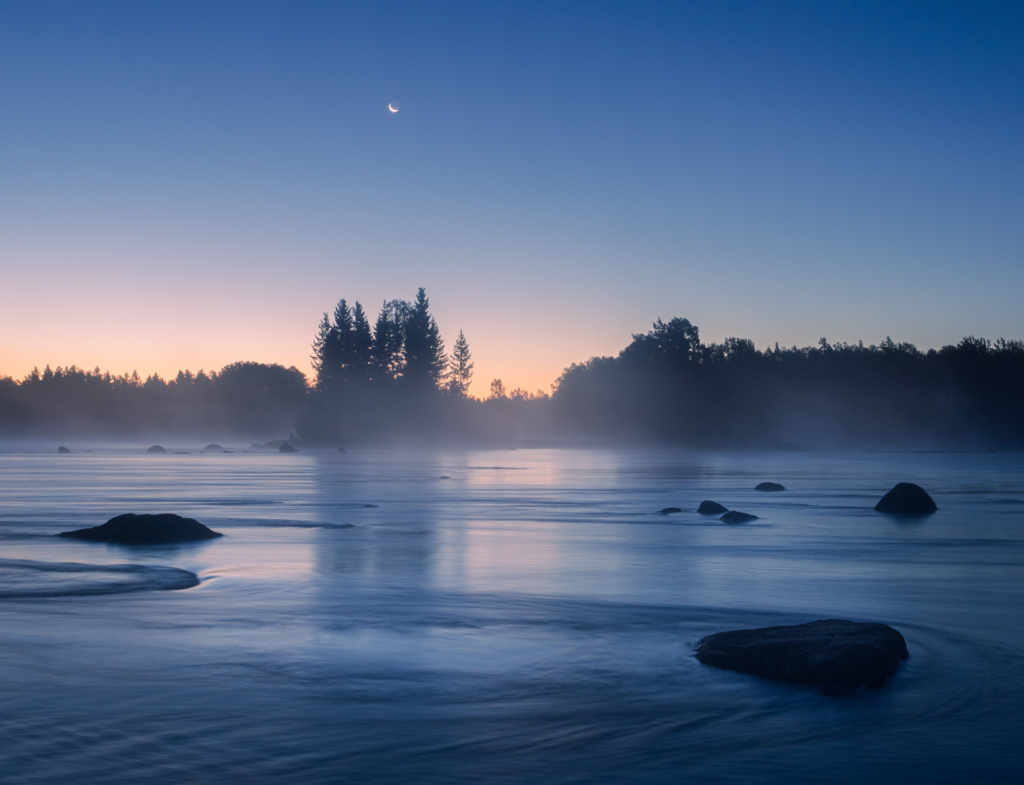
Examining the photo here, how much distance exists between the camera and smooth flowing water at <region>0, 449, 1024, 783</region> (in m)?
4.39

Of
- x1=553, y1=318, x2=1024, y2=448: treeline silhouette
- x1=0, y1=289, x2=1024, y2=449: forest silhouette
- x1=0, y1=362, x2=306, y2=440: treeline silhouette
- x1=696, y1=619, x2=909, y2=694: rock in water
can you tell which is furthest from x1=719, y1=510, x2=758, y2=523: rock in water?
x1=0, y1=362, x2=306, y2=440: treeline silhouette

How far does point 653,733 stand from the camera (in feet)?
15.6

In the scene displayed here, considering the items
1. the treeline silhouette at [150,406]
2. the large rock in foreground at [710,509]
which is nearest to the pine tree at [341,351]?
the treeline silhouette at [150,406]

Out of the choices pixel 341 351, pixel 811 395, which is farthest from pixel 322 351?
pixel 811 395

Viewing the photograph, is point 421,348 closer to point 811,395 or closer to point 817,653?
point 811,395

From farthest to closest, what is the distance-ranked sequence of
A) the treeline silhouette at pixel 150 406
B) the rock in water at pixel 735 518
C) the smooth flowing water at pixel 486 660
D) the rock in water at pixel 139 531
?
the treeline silhouette at pixel 150 406
the rock in water at pixel 735 518
the rock in water at pixel 139 531
the smooth flowing water at pixel 486 660

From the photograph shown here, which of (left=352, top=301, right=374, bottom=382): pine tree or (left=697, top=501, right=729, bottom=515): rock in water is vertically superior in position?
(left=352, top=301, right=374, bottom=382): pine tree

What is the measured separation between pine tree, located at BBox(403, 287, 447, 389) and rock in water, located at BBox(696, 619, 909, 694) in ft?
338

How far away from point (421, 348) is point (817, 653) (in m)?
104

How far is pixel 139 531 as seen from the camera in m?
13.0

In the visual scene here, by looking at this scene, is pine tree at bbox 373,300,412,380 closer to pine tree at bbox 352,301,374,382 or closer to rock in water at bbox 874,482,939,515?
pine tree at bbox 352,301,374,382

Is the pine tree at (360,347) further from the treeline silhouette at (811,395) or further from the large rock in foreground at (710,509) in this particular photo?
the large rock in foreground at (710,509)

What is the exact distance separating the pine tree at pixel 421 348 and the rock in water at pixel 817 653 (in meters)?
103

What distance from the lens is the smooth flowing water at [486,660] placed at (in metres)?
4.39
